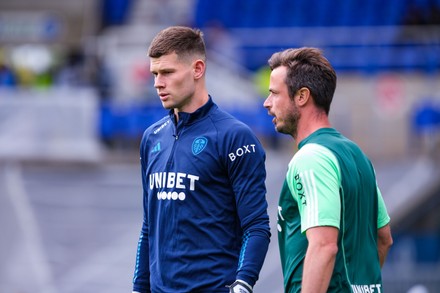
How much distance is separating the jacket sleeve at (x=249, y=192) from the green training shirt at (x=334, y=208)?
16cm

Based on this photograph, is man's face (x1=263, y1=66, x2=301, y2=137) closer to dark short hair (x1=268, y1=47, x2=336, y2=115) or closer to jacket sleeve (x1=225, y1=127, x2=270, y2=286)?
dark short hair (x1=268, y1=47, x2=336, y2=115)

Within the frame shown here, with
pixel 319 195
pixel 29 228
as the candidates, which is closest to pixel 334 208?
pixel 319 195

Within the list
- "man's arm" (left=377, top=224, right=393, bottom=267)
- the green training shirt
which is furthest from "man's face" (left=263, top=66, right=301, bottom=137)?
"man's arm" (left=377, top=224, right=393, bottom=267)

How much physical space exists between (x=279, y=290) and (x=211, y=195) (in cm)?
654

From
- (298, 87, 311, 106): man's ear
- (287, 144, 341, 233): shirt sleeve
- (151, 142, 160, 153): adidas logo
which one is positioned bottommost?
(287, 144, 341, 233): shirt sleeve

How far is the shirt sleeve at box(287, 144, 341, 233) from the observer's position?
3.90 metres

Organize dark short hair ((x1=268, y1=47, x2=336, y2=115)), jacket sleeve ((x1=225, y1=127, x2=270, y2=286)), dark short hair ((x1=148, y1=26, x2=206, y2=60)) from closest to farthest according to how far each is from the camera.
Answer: dark short hair ((x1=268, y1=47, x2=336, y2=115)), jacket sleeve ((x1=225, y1=127, x2=270, y2=286)), dark short hair ((x1=148, y1=26, x2=206, y2=60))

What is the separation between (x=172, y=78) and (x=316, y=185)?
2.92ft

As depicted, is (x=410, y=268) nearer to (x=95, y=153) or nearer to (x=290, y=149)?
(x=290, y=149)

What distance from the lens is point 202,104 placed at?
15.0 feet

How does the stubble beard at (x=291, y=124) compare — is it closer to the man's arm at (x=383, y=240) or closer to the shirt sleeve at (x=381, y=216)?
the shirt sleeve at (x=381, y=216)

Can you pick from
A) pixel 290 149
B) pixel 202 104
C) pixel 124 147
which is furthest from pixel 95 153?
pixel 202 104

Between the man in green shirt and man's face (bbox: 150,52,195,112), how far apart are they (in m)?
0.43

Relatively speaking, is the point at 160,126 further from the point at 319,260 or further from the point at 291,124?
the point at 319,260
